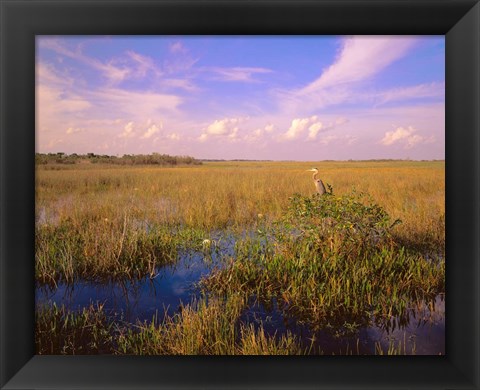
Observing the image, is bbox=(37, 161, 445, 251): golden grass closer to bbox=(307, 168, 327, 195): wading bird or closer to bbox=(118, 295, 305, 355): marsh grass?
bbox=(307, 168, 327, 195): wading bird

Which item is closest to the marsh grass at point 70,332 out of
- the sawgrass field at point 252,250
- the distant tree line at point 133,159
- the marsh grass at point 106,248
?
the sawgrass field at point 252,250

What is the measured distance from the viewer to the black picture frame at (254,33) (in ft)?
5.35

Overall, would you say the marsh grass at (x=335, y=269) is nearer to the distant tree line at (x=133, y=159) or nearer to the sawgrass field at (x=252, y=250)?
the sawgrass field at (x=252, y=250)

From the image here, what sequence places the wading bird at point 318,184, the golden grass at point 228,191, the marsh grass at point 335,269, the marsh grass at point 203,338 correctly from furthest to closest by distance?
Result: the wading bird at point 318,184
the golden grass at point 228,191
the marsh grass at point 335,269
the marsh grass at point 203,338

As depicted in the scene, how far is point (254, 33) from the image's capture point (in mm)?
1710

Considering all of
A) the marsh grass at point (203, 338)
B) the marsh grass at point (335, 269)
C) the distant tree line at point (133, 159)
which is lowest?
the marsh grass at point (203, 338)

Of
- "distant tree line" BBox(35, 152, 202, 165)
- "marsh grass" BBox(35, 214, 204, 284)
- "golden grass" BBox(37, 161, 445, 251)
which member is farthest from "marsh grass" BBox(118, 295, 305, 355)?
"distant tree line" BBox(35, 152, 202, 165)

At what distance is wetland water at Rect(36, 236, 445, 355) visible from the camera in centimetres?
190

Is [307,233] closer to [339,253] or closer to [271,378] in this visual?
[339,253]

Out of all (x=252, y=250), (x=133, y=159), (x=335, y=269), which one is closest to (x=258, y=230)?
(x=252, y=250)

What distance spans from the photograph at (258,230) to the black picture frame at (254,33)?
0.12 meters

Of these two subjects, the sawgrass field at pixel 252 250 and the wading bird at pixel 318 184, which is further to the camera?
the wading bird at pixel 318 184

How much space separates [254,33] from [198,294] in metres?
1.79
